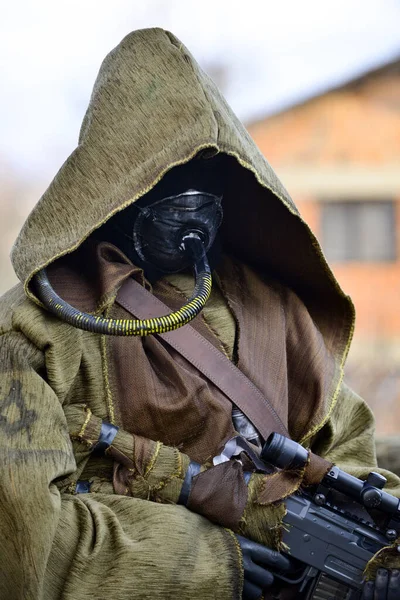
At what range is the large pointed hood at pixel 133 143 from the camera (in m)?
2.96

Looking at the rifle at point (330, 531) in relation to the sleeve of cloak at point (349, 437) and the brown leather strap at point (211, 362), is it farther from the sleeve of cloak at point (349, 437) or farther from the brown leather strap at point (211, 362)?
the sleeve of cloak at point (349, 437)

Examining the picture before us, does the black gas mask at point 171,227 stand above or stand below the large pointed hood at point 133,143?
below

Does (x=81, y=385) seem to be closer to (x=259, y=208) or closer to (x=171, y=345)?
(x=171, y=345)

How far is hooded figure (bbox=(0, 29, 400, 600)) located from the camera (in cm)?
265

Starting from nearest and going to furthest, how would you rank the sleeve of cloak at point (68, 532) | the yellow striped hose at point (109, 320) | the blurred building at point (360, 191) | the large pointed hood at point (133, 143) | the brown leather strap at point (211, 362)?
1. the sleeve of cloak at point (68, 532)
2. the yellow striped hose at point (109, 320)
3. the large pointed hood at point (133, 143)
4. the brown leather strap at point (211, 362)
5. the blurred building at point (360, 191)

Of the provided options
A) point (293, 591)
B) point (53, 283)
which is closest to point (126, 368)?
point (53, 283)

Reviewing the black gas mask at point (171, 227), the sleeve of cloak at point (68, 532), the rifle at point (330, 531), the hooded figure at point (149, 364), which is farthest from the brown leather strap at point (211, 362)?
the sleeve of cloak at point (68, 532)

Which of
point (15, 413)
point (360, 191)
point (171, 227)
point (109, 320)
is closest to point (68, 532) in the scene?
point (15, 413)

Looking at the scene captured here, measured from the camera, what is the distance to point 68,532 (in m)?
2.67

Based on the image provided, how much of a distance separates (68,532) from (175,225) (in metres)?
1.04

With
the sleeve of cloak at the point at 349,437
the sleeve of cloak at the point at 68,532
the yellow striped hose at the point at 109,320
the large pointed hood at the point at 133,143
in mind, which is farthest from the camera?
the sleeve of cloak at the point at 349,437

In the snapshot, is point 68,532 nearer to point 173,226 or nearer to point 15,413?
point 15,413

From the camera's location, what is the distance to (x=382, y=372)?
10.9 meters

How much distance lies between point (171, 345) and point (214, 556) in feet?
2.29
